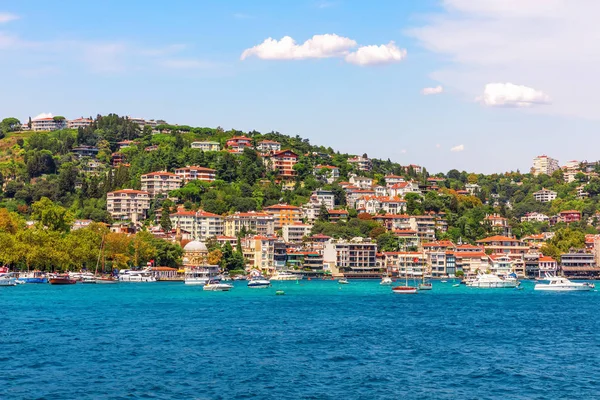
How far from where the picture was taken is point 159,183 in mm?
141750

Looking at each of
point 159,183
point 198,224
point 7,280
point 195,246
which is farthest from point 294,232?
point 7,280

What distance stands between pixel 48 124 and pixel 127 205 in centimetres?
7099

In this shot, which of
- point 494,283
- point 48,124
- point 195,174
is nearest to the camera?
point 494,283

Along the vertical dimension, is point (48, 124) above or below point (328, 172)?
above

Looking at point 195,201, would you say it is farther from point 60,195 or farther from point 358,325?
point 358,325

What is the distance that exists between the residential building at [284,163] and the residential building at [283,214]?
64.0ft

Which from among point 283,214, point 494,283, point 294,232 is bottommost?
point 494,283

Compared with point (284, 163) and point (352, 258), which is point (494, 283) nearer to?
point (352, 258)

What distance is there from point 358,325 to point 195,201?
95.9m

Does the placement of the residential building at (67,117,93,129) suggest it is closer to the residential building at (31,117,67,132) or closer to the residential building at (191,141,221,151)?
the residential building at (31,117,67,132)

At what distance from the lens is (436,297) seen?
74.1m

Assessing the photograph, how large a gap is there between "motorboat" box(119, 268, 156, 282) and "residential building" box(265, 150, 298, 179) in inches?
2298

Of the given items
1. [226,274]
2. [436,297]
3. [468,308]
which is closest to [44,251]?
[226,274]

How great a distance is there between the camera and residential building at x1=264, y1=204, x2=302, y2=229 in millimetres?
135875
